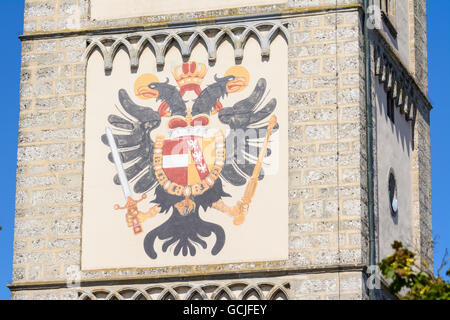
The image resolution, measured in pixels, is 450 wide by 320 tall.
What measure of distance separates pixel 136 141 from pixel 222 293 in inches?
129

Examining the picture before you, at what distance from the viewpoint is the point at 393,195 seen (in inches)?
1214

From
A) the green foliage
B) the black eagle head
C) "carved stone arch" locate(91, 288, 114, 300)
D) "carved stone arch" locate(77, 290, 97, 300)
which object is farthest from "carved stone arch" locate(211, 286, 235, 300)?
the green foliage

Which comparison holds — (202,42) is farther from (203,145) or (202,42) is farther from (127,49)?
(203,145)

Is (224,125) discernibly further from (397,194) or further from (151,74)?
(397,194)

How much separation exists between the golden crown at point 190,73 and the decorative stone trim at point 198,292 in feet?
12.2

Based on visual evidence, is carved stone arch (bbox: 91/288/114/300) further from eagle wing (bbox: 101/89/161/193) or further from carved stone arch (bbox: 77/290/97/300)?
eagle wing (bbox: 101/89/161/193)

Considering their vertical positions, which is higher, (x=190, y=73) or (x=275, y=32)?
(x=275, y=32)

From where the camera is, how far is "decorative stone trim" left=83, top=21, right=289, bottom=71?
97.7 feet

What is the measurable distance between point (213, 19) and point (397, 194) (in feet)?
15.6

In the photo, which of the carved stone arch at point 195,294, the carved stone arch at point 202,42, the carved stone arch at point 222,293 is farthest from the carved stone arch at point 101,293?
the carved stone arch at point 202,42

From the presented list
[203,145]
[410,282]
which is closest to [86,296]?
[203,145]

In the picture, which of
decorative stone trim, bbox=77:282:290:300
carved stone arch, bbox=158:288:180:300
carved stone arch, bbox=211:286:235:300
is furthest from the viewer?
carved stone arch, bbox=158:288:180:300

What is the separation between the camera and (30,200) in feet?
98.5

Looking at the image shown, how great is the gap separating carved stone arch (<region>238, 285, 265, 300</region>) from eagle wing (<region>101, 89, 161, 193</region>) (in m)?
2.64
